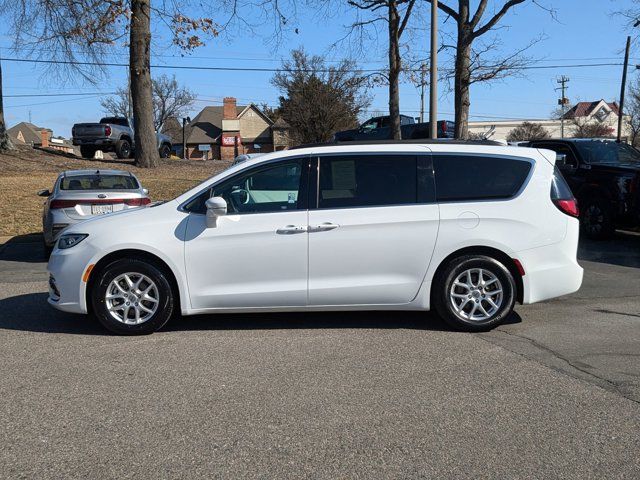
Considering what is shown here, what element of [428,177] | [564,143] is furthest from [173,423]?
[564,143]

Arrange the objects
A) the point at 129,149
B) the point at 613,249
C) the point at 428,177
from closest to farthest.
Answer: the point at 428,177
the point at 613,249
the point at 129,149

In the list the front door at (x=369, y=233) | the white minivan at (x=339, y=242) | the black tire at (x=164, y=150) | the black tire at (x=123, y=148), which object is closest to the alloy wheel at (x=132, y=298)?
the white minivan at (x=339, y=242)

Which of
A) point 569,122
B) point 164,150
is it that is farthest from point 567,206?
point 569,122

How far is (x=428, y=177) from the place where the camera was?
6.16 m

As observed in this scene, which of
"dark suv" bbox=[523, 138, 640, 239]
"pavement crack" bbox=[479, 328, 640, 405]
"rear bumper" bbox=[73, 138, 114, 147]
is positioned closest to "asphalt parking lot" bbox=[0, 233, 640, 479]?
"pavement crack" bbox=[479, 328, 640, 405]

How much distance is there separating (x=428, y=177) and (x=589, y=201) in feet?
24.0

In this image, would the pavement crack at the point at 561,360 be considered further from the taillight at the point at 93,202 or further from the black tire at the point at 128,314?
the taillight at the point at 93,202

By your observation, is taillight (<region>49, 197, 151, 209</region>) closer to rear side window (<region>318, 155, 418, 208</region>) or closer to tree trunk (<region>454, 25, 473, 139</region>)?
rear side window (<region>318, 155, 418, 208</region>)

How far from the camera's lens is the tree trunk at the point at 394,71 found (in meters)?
23.4

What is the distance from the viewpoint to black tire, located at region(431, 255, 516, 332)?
19.9ft

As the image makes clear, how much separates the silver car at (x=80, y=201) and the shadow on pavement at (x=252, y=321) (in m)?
3.51

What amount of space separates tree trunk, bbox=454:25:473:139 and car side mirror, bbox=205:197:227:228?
530 inches

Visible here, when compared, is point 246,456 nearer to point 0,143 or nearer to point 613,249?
point 613,249

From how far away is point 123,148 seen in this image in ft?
86.1
